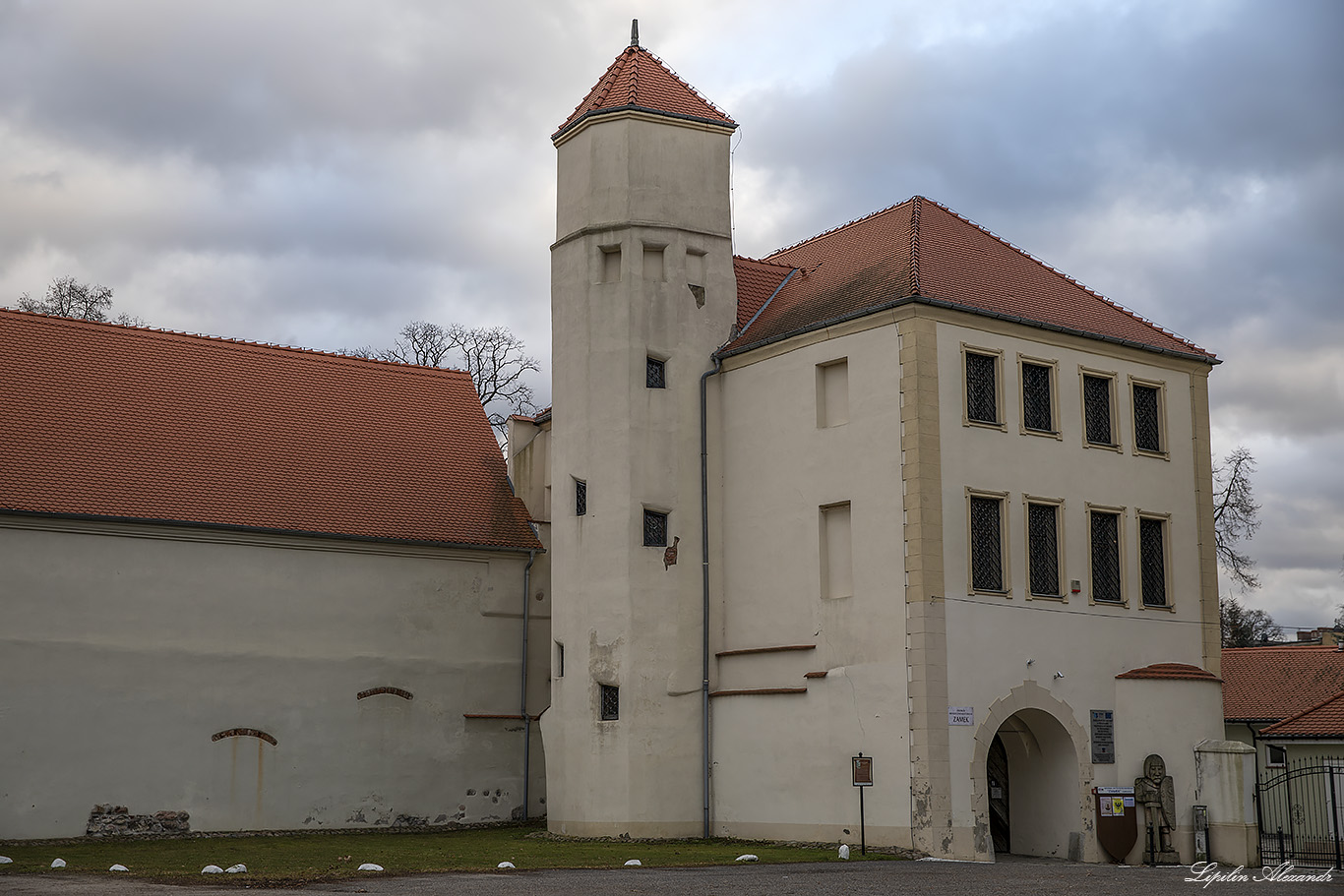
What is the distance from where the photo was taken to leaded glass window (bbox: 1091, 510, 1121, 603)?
2827 cm

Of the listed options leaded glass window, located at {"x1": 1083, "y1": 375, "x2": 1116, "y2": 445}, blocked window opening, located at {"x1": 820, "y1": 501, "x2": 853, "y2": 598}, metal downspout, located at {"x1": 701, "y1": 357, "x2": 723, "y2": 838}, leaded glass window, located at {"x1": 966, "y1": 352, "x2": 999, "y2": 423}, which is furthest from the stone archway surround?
metal downspout, located at {"x1": 701, "y1": 357, "x2": 723, "y2": 838}

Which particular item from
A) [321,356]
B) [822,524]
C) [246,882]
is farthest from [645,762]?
[321,356]

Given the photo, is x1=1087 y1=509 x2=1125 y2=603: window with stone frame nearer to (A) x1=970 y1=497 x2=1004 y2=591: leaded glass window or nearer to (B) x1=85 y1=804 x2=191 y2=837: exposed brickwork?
(A) x1=970 y1=497 x2=1004 y2=591: leaded glass window

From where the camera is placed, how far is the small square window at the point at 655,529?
29.6 meters

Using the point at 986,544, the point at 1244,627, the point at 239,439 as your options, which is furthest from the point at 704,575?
the point at 1244,627

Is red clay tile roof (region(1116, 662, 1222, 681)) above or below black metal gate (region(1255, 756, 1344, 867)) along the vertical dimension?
above

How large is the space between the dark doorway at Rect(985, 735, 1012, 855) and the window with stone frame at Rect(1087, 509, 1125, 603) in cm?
346

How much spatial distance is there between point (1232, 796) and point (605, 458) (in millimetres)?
13293

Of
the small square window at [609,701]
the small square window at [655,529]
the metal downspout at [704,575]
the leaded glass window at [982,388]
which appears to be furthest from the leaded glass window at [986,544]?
the small square window at [609,701]

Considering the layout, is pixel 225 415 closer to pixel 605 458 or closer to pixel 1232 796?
pixel 605 458

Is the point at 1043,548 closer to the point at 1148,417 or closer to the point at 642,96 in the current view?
the point at 1148,417

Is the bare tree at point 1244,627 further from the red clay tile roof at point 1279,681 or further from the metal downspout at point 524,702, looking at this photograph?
the metal downspout at point 524,702

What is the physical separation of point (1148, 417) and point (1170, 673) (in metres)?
5.30

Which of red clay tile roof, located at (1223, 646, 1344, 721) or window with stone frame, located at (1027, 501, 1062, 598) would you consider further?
red clay tile roof, located at (1223, 646, 1344, 721)
